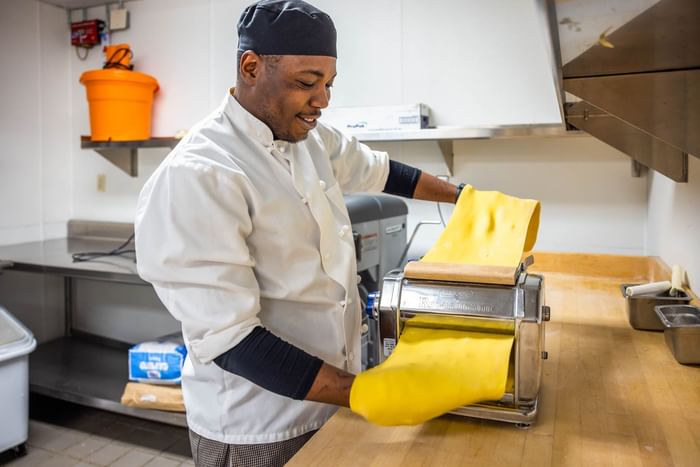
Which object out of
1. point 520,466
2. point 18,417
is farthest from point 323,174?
point 18,417

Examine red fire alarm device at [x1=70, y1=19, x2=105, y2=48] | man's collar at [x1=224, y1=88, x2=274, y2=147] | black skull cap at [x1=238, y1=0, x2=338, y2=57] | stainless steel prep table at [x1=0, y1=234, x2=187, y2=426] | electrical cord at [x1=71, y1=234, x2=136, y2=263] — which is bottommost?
stainless steel prep table at [x1=0, y1=234, x2=187, y2=426]

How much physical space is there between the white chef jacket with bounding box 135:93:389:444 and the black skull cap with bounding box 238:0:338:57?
0.14 m

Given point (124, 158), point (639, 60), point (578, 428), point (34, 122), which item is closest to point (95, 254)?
point (124, 158)

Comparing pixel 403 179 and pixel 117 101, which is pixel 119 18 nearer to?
pixel 117 101

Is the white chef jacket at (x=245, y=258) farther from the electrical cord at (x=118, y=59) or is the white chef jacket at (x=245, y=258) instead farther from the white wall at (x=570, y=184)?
the electrical cord at (x=118, y=59)

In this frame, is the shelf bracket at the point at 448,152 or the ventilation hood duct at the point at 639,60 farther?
the shelf bracket at the point at 448,152

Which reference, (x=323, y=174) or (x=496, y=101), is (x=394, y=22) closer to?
(x=496, y=101)

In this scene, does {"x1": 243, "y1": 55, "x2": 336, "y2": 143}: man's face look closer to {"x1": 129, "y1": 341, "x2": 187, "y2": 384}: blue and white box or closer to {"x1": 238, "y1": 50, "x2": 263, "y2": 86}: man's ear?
{"x1": 238, "y1": 50, "x2": 263, "y2": 86}: man's ear

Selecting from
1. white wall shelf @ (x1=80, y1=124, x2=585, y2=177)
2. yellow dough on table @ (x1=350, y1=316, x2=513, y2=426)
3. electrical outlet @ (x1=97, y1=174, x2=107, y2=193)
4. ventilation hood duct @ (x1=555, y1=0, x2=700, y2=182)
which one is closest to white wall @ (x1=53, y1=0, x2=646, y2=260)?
white wall shelf @ (x1=80, y1=124, x2=585, y2=177)

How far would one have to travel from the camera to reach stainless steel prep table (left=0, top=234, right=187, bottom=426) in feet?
8.09

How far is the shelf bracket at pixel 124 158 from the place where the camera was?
128 inches

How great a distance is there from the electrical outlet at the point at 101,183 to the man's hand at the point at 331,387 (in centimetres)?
289

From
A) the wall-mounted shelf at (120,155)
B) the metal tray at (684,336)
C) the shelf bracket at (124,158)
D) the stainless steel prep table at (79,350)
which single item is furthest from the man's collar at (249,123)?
the shelf bracket at (124,158)

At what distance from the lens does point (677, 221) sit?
179 cm
